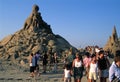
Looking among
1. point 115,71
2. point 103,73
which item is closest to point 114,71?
point 115,71

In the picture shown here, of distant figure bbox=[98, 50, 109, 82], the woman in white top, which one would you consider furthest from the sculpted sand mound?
distant figure bbox=[98, 50, 109, 82]

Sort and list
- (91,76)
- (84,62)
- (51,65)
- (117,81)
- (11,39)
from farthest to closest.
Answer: (11,39) < (51,65) < (84,62) < (91,76) < (117,81)

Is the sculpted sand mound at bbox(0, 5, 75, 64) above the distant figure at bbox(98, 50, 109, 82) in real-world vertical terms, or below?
above

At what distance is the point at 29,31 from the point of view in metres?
45.0

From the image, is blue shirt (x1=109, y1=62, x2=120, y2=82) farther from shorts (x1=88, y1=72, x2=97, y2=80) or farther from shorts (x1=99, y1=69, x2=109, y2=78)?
shorts (x1=88, y1=72, x2=97, y2=80)

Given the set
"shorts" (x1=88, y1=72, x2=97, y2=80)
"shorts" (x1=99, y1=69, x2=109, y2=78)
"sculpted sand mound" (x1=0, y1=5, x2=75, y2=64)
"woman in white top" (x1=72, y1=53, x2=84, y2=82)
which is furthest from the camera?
"sculpted sand mound" (x1=0, y1=5, x2=75, y2=64)

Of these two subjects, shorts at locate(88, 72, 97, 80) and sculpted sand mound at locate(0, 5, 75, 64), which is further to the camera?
sculpted sand mound at locate(0, 5, 75, 64)

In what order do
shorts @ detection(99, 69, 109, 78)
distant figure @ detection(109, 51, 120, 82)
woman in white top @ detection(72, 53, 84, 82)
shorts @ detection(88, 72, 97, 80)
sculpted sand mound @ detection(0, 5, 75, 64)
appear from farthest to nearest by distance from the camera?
sculpted sand mound @ detection(0, 5, 75, 64) → woman in white top @ detection(72, 53, 84, 82) → shorts @ detection(88, 72, 97, 80) → shorts @ detection(99, 69, 109, 78) → distant figure @ detection(109, 51, 120, 82)

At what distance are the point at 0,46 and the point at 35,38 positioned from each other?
16.3 ft

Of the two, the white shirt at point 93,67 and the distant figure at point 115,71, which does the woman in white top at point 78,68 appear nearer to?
the white shirt at point 93,67

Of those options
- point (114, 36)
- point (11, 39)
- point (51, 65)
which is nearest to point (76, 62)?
point (51, 65)

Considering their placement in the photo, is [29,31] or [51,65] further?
[29,31]

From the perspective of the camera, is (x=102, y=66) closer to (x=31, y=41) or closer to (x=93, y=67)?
(x=93, y=67)

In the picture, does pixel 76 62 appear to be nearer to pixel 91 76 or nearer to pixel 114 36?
pixel 91 76
